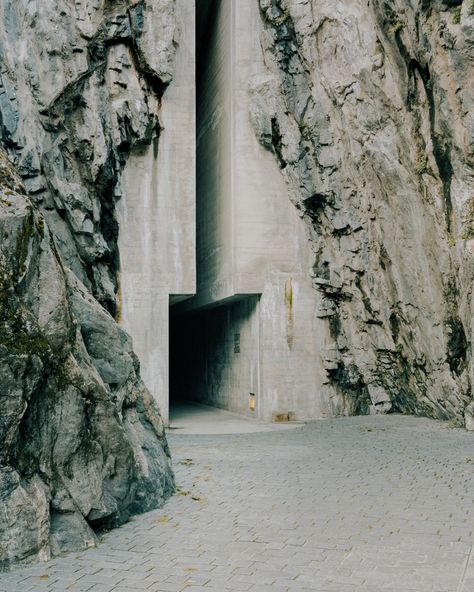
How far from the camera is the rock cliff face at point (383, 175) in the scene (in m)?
15.7

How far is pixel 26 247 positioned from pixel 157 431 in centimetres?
376

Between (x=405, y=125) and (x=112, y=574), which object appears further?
(x=405, y=125)

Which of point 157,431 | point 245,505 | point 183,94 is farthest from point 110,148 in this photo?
point 245,505

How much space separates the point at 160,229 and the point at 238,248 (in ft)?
7.83

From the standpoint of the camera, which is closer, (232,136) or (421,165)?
(421,165)

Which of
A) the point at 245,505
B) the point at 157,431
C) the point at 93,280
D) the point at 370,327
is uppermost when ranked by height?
the point at 93,280

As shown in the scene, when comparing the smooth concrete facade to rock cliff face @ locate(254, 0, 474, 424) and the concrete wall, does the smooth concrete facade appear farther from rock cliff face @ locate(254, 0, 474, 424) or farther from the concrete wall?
the concrete wall

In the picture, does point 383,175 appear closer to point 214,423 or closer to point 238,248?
point 238,248

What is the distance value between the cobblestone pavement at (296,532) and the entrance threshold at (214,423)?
17.7 feet

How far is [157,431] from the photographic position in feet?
30.5

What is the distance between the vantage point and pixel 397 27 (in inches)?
674

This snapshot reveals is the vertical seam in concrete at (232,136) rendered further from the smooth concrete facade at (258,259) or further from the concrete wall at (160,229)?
the concrete wall at (160,229)

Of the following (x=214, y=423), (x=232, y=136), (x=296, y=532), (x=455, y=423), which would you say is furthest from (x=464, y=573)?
(x=232, y=136)

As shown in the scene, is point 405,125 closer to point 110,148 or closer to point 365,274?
point 365,274
